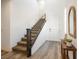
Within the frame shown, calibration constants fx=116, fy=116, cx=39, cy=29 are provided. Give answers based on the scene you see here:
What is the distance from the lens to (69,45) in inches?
136

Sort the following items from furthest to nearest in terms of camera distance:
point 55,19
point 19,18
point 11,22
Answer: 1. point 55,19
2. point 19,18
3. point 11,22

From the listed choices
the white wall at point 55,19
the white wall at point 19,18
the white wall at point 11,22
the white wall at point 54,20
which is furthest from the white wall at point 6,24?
the white wall at point 55,19

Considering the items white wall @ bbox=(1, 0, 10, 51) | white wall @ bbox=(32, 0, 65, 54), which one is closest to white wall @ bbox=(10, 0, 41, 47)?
white wall @ bbox=(1, 0, 10, 51)

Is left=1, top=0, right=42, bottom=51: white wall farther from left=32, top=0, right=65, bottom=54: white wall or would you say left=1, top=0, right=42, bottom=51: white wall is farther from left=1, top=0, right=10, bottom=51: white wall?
left=32, top=0, right=65, bottom=54: white wall

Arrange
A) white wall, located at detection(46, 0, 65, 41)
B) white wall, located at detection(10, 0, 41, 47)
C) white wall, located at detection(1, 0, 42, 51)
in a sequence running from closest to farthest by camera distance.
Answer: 1. white wall, located at detection(1, 0, 42, 51)
2. white wall, located at detection(10, 0, 41, 47)
3. white wall, located at detection(46, 0, 65, 41)

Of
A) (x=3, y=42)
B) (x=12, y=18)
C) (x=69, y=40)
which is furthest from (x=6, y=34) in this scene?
(x=69, y=40)

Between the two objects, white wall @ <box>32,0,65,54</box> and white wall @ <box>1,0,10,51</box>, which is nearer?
white wall @ <box>1,0,10,51</box>

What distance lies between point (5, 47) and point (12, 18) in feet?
4.80

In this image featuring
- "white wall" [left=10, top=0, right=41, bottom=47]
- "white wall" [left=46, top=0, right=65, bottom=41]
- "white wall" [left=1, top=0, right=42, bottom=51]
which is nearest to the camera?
"white wall" [left=1, top=0, right=42, bottom=51]

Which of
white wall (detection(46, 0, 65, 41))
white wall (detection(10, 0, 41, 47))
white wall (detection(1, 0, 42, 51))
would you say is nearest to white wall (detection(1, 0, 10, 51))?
white wall (detection(1, 0, 42, 51))

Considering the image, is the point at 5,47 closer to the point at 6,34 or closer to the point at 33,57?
the point at 6,34

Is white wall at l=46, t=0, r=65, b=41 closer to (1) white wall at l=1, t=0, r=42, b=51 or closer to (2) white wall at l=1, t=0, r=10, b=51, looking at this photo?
(1) white wall at l=1, t=0, r=42, b=51

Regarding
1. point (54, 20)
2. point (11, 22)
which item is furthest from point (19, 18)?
point (54, 20)

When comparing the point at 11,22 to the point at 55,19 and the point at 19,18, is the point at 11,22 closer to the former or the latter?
the point at 19,18
